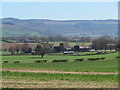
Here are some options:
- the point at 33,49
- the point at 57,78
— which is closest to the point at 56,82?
the point at 57,78

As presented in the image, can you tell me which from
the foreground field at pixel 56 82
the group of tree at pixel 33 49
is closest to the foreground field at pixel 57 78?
the foreground field at pixel 56 82

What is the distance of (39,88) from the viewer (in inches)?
761

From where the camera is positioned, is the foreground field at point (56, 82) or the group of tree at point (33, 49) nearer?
the foreground field at point (56, 82)

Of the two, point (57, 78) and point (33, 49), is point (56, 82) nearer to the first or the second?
point (57, 78)

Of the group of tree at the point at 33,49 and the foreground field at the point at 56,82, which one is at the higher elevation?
the group of tree at the point at 33,49

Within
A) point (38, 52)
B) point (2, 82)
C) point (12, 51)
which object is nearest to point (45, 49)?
point (38, 52)

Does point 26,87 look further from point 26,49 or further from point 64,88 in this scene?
point 26,49

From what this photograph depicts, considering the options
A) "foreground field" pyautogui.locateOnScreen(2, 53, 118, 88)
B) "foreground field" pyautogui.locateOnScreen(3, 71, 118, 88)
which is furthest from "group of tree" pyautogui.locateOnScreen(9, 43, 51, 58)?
"foreground field" pyautogui.locateOnScreen(3, 71, 118, 88)

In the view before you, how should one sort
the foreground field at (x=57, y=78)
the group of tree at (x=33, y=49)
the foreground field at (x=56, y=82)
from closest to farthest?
the foreground field at (x=56, y=82)
the foreground field at (x=57, y=78)
the group of tree at (x=33, y=49)

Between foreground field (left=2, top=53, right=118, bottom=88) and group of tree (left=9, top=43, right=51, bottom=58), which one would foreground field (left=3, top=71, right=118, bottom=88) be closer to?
foreground field (left=2, top=53, right=118, bottom=88)

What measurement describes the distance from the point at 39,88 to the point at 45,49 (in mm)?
68924

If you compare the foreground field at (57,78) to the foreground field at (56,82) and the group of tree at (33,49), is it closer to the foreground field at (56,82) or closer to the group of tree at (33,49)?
the foreground field at (56,82)

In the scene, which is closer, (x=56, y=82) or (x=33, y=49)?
(x=56, y=82)

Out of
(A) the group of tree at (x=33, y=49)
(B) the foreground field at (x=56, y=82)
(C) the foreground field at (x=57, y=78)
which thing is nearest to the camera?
(B) the foreground field at (x=56, y=82)
